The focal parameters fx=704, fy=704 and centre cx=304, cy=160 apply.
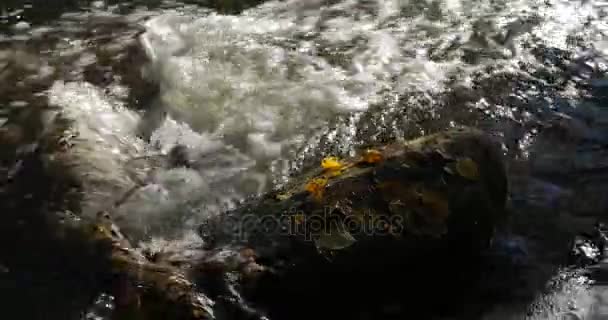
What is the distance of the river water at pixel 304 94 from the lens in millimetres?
4672

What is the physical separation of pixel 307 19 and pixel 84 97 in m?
2.67

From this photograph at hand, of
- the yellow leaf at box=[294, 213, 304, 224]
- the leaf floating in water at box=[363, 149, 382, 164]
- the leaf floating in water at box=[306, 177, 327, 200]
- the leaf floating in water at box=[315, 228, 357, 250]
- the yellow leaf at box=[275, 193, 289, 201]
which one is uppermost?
the leaf floating in water at box=[363, 149, 382, 164]

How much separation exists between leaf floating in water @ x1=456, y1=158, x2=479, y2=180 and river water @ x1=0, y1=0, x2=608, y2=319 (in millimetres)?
611

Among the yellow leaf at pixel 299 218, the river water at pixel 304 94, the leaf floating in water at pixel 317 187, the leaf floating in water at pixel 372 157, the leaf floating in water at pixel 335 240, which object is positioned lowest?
the river water at pixel 304 94

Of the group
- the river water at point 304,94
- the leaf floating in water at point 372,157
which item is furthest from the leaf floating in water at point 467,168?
the river water at point 304,94

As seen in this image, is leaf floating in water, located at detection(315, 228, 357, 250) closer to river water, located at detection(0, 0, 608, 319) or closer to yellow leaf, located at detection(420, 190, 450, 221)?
yellow leaf, located at detection(420, 190, 450, 221)

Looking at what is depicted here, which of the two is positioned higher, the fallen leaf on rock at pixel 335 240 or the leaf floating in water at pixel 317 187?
the leaf floating in water at pixel 317 187

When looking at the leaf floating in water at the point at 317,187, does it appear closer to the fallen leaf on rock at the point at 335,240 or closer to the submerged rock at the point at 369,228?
the submerged rock at the point at 369,228

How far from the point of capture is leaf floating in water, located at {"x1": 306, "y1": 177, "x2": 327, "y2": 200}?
3.85 metres

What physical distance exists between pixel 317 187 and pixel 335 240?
0.36 meters

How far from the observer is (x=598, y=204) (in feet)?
15.4

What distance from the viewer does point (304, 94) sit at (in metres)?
6.05

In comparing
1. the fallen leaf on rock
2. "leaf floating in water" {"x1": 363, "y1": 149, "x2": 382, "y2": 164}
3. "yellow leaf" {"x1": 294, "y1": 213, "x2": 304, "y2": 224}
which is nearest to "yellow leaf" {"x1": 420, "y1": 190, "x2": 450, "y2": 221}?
"leaf floating in water" {"x1": 363, "y1": 149, "x2": 382, "y2": 164}

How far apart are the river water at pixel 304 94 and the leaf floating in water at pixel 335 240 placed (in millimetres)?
828
